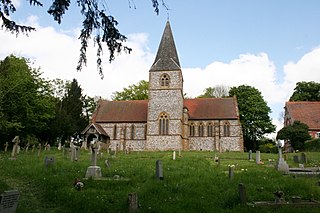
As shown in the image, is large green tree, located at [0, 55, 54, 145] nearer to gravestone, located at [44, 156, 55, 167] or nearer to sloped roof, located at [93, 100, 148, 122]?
sloped roof, located at [93, 100, 148, 122]

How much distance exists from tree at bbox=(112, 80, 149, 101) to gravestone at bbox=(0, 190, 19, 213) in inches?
1915

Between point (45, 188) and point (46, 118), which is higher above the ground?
point (46, 118)

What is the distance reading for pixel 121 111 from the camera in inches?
1673

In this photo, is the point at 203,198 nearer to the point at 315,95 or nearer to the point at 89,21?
the point at 89,21

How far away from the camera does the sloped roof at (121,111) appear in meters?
41.0

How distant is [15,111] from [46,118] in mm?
3816

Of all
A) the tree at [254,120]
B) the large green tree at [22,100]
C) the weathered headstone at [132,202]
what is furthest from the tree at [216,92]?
the weathered headstone at [132,202]

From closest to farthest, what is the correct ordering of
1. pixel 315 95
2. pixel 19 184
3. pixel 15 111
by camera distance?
pixel 19 184 → pixel 15 111 → pixel 315 95

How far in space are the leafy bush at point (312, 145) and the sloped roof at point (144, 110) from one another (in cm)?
916

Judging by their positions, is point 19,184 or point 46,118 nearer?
point 19,184

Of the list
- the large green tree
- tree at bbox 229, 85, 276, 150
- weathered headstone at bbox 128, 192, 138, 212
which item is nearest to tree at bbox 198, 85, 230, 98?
tree at bbox 229, 85, 276, 150

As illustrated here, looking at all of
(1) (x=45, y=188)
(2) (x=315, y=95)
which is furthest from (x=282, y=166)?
(2) (x=315, y=95)

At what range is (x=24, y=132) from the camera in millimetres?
33469

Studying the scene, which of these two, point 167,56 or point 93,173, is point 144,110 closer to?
point 167,56
